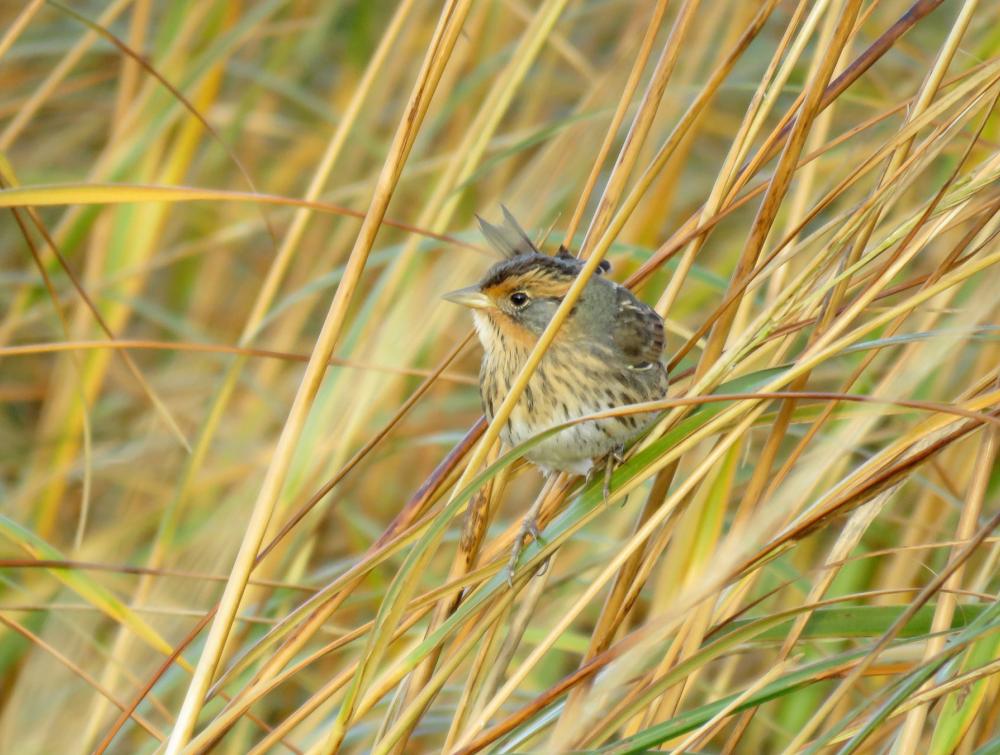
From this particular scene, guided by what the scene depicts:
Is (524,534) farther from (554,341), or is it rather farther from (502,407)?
(554,341)

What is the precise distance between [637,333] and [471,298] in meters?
0.33

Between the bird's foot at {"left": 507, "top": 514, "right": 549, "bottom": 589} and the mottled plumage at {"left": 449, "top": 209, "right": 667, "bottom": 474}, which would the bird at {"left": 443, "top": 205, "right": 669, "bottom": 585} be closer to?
the mottled plumage at {"left": 449, "top": 209, "right": 667, "bottom": 474}

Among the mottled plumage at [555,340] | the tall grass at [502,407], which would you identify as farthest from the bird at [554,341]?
the tall grass at [502,407]

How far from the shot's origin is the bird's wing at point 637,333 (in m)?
2.40

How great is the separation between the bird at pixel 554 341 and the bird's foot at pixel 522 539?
15.8 inches

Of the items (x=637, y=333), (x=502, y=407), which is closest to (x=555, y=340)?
(x=637, y=333)

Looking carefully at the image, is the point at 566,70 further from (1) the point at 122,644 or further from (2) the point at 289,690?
(1) the point at 122,644

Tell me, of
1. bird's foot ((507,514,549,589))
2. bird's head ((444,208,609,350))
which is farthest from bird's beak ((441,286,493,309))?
bird's foot ((507,514,549,589))

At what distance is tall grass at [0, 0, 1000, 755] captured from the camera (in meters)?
1.52

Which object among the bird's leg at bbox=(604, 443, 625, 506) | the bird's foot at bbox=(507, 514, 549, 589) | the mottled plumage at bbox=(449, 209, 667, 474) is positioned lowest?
the bird's foot at bbox=(507, 514, 549, 589)

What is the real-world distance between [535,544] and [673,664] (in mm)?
246

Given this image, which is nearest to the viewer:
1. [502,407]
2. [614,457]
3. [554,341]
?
[502,407]

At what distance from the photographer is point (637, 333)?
2426 mm

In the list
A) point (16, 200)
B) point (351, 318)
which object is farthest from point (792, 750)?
point (351, 318)
